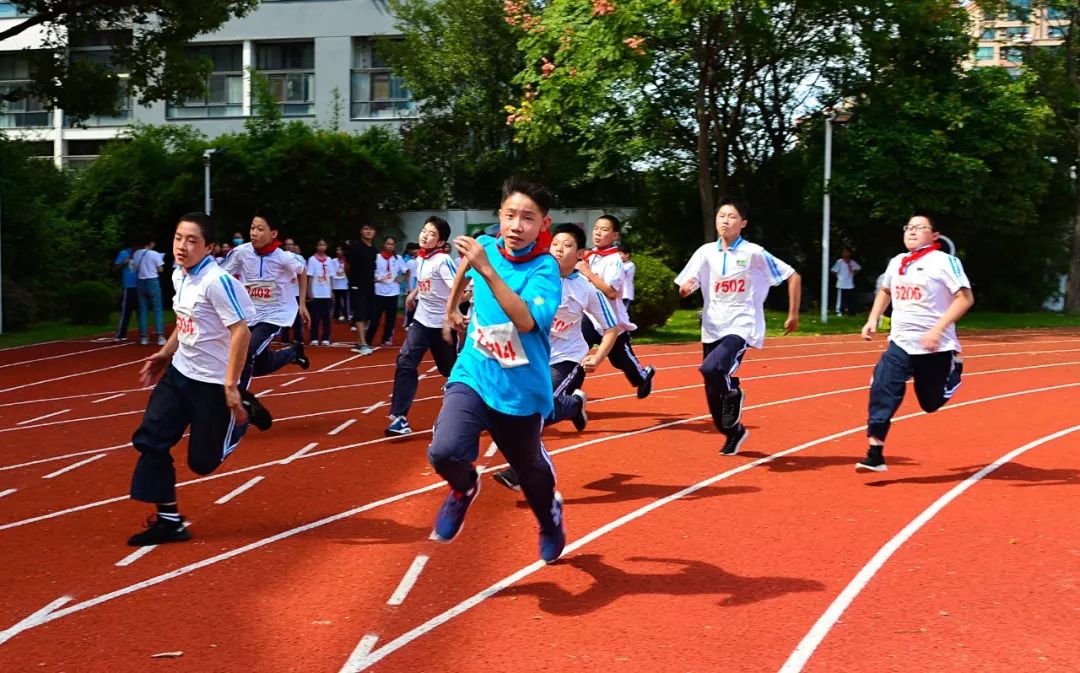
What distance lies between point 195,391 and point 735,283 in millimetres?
4194

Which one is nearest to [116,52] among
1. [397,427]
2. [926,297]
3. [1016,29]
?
[397,427]

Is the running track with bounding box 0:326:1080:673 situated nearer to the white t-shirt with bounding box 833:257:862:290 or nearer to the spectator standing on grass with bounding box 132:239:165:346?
the spectator standing on grass with bounding box 132:239:165:346

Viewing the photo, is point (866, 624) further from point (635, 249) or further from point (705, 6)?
point (635, 249)

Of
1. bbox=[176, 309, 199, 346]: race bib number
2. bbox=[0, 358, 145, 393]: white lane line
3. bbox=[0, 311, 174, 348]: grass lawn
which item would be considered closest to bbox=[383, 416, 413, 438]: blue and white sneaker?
bbox=[176, 309, 199, 346]: race bib number

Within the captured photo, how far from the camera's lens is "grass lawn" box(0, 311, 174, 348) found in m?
21.2

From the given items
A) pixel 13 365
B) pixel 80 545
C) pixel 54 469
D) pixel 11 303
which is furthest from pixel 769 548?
pixel 11 303

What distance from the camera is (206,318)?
6406mm

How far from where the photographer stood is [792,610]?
5.09 meters

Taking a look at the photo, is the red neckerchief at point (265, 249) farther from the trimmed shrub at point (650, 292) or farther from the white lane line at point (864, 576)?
the trimmed shrub at point (650, 292)

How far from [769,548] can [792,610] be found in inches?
42.6

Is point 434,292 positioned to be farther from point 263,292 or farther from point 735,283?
point 735,283

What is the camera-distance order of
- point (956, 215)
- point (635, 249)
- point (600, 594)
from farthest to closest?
1. point (635, 249)
2. point (956, 215)
3. point (600, 594)

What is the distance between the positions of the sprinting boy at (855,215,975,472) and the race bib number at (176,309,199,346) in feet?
15.2

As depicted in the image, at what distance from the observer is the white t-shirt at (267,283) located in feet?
34.0
